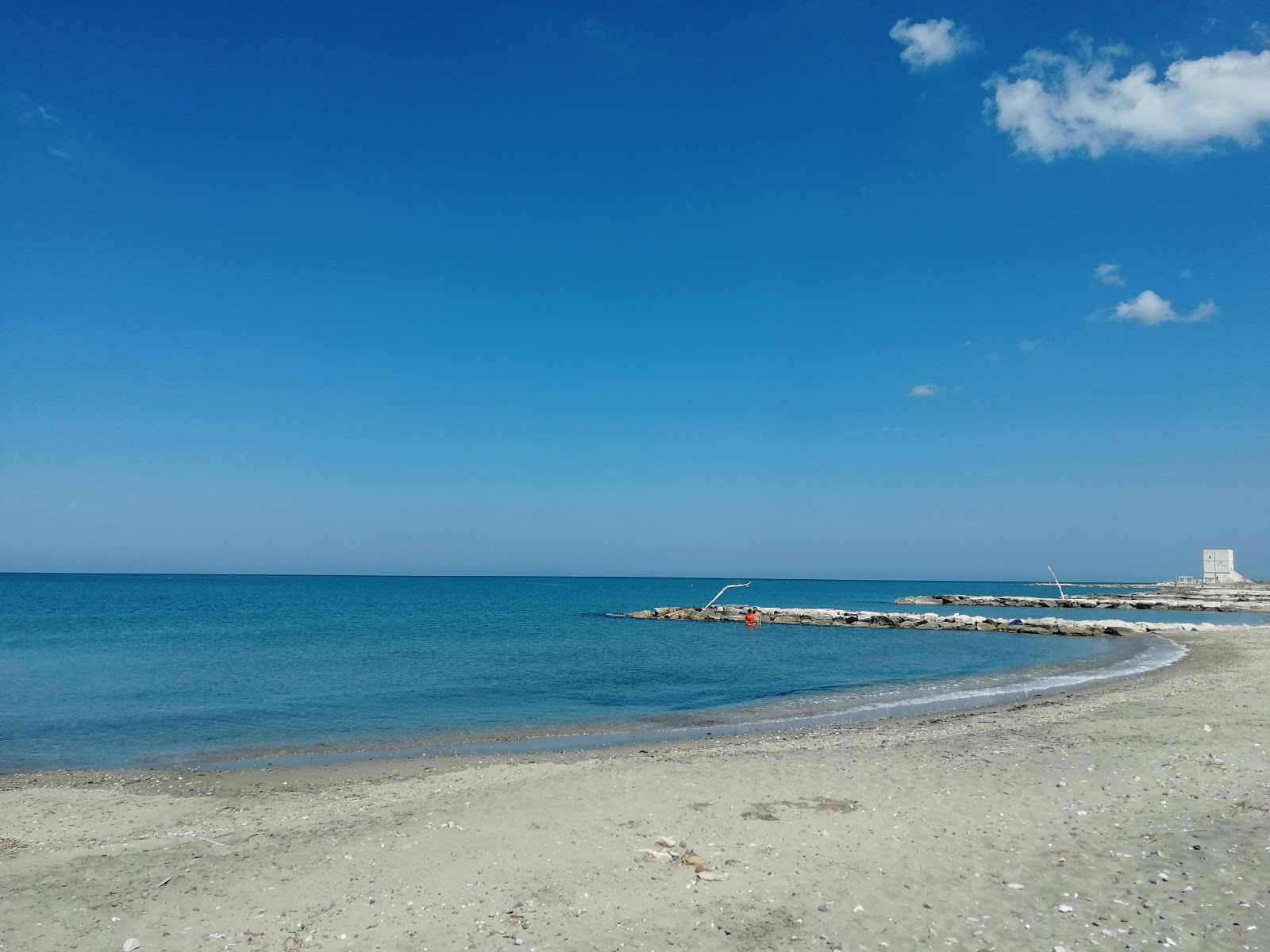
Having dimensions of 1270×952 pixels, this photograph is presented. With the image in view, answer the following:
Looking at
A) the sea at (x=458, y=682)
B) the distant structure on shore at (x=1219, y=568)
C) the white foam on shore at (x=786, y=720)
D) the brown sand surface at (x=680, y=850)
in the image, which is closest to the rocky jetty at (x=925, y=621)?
the sea at (x=458, y=682)

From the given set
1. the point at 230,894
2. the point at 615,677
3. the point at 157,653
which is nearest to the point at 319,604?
the point at 157,653

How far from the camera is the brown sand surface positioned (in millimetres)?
7496

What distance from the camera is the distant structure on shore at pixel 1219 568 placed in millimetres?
125562

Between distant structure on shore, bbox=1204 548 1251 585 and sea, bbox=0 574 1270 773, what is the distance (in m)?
80.7

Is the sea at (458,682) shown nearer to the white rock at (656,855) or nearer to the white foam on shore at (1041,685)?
the white foam on shore at (1041,685)

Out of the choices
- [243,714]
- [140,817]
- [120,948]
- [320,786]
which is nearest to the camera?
[120,948]

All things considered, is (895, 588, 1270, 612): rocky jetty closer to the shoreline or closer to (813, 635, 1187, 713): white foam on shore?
(813, 635, 1187, 713): white foam on shore

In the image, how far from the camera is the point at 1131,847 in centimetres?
921

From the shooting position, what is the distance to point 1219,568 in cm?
12725

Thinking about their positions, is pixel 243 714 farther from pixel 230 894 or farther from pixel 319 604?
pixel 319 604

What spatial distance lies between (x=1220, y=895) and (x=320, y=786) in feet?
43.9

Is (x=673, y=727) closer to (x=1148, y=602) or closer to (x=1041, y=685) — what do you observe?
(x=1041, y=685)

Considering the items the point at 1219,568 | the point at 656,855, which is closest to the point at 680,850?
the point at 656,855

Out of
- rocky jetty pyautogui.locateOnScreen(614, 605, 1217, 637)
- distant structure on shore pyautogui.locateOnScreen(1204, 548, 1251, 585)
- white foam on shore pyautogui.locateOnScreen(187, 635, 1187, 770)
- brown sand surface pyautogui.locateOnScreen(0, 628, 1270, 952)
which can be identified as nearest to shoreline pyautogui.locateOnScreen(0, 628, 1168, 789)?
white foam on shore pyautogui.locateOnScreen(187, 635, 1187, 770)
